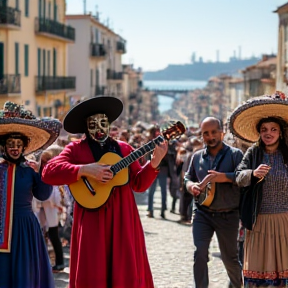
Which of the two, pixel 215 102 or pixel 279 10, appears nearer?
pixel 279 10

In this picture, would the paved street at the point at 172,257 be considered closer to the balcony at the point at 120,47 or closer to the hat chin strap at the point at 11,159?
the hat chin strap at the point at 11,159

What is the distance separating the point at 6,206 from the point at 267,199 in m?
2.26

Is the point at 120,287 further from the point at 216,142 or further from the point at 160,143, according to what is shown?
the point at 216,142

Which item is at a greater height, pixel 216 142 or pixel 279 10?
pixel 279 10

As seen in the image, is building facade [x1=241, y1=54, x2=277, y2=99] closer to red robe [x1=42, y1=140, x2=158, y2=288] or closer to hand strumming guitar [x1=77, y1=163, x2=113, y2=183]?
red robe [x1=42, y1=140, x2=158, y2=288]

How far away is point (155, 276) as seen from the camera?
372 inches

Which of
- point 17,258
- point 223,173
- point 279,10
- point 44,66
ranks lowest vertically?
Answer: point 17,258

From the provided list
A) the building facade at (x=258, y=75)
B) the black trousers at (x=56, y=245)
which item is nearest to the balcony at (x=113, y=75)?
the building facade at (x=258, y=75)

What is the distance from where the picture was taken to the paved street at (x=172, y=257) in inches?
359

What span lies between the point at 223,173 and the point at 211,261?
3322 millimetres

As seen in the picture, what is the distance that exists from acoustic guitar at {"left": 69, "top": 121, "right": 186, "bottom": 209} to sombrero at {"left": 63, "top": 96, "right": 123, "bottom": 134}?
1.49 feet

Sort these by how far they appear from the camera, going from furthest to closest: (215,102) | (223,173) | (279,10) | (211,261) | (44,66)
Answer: (215,102) < (279,10) < (44,66) < (211,261) < (223,173)

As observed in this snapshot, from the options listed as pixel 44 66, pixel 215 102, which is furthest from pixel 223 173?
pixel 215 102

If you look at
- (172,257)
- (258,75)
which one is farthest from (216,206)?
(258,75)
